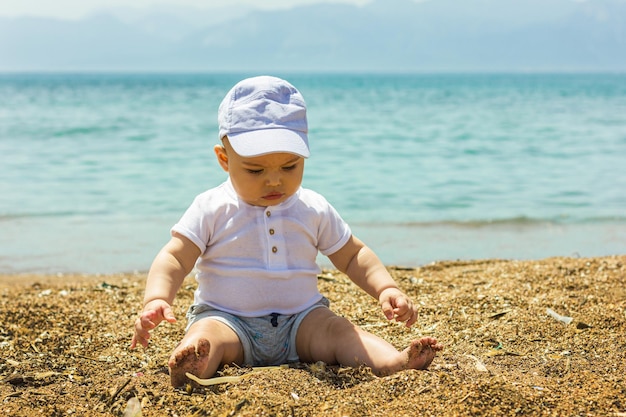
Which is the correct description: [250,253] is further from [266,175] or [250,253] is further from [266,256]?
[266,175]

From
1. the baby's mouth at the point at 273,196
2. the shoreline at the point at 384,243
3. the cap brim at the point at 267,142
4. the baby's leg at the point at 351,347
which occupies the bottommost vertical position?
the shoreline at the point at 384,243

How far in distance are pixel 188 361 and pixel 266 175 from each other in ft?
2.53

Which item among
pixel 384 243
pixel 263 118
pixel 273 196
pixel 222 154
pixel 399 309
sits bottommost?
pixel 384 243

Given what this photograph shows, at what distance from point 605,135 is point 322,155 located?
7.10 meters

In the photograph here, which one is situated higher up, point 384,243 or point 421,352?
point 421,352

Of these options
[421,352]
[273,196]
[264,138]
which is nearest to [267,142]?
[264,138]

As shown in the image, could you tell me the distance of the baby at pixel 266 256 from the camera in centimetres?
278

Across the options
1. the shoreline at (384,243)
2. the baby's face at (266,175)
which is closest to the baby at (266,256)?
the baby's face at (266,175)

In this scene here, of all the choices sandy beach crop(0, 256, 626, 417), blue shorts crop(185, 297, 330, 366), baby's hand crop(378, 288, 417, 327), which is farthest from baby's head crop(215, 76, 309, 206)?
sandy beach crop(0, 256, 626, 417)

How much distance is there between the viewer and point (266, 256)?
9.69ft

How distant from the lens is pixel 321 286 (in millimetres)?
4332

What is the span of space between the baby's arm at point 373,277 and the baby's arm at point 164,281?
63 cm

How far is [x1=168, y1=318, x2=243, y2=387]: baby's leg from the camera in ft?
8.18

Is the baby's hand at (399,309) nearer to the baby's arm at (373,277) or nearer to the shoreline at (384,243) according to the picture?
the baby's arm at (373,277)
